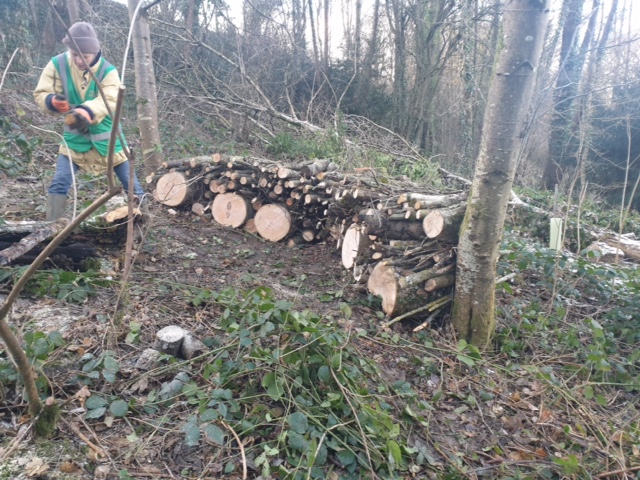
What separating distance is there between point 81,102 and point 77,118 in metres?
0.47

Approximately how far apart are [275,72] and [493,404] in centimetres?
1154

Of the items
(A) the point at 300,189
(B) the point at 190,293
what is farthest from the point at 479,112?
(B) the point at 190,293

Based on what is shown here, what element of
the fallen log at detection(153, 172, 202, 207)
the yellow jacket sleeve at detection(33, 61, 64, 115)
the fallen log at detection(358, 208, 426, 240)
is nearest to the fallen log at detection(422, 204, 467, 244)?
the fallen log at detection(358, 208, 426, 240)

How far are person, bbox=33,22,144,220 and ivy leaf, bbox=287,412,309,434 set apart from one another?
7.37 feet

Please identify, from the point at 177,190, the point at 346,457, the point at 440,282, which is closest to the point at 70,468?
the point at 346,457

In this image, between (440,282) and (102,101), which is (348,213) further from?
(102,101)

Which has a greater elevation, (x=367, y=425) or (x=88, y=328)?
(x=88, y=328)

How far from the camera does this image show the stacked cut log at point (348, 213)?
3727 millimetres

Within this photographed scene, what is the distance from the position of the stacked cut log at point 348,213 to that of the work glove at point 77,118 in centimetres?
81

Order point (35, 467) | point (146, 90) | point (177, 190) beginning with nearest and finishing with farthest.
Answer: point (35, 467) < point (177, 190) < point (146, 90)

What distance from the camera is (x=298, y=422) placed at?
2014 mm

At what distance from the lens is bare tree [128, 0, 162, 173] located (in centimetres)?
632

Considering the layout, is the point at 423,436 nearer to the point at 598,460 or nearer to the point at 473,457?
the point at 473,457

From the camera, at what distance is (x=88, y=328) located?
2.50m
